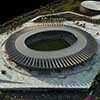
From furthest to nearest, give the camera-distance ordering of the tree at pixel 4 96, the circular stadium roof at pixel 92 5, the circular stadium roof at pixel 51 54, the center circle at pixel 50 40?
the circular stadium roof at pixel 92 5, the center circle at pixel 50 40, the circular stadium roof at pixel 51 54, the tree at pixel 4 96

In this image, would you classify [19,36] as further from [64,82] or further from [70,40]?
[64,82]

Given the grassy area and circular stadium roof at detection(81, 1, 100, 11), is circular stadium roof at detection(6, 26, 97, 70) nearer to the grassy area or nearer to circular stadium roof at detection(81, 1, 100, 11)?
the grassy area

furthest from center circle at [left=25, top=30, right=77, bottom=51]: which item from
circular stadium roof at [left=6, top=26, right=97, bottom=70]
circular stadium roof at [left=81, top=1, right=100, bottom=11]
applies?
circular stadium roof at [left=81, top=1, right=100, bottom=11]

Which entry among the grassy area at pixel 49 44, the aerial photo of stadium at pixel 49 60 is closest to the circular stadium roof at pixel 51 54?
the aerial photo of stadium at pixel 49 60

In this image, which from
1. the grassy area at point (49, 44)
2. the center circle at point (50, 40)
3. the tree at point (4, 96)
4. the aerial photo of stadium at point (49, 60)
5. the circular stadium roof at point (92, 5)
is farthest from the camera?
the circular stadium roof at point (92, 5)

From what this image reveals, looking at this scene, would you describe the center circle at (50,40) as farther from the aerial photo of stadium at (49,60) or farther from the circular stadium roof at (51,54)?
the circular stadium roof at (51,54)

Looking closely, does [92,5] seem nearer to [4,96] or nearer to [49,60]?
[49,60]

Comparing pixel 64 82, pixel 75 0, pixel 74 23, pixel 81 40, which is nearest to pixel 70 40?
pixel 81 40

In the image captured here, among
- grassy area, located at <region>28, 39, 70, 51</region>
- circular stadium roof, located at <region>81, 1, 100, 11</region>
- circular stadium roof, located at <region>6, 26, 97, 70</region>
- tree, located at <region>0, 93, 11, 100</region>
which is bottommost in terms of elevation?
tree, located at <region>0, 93, 11, 100</region>
